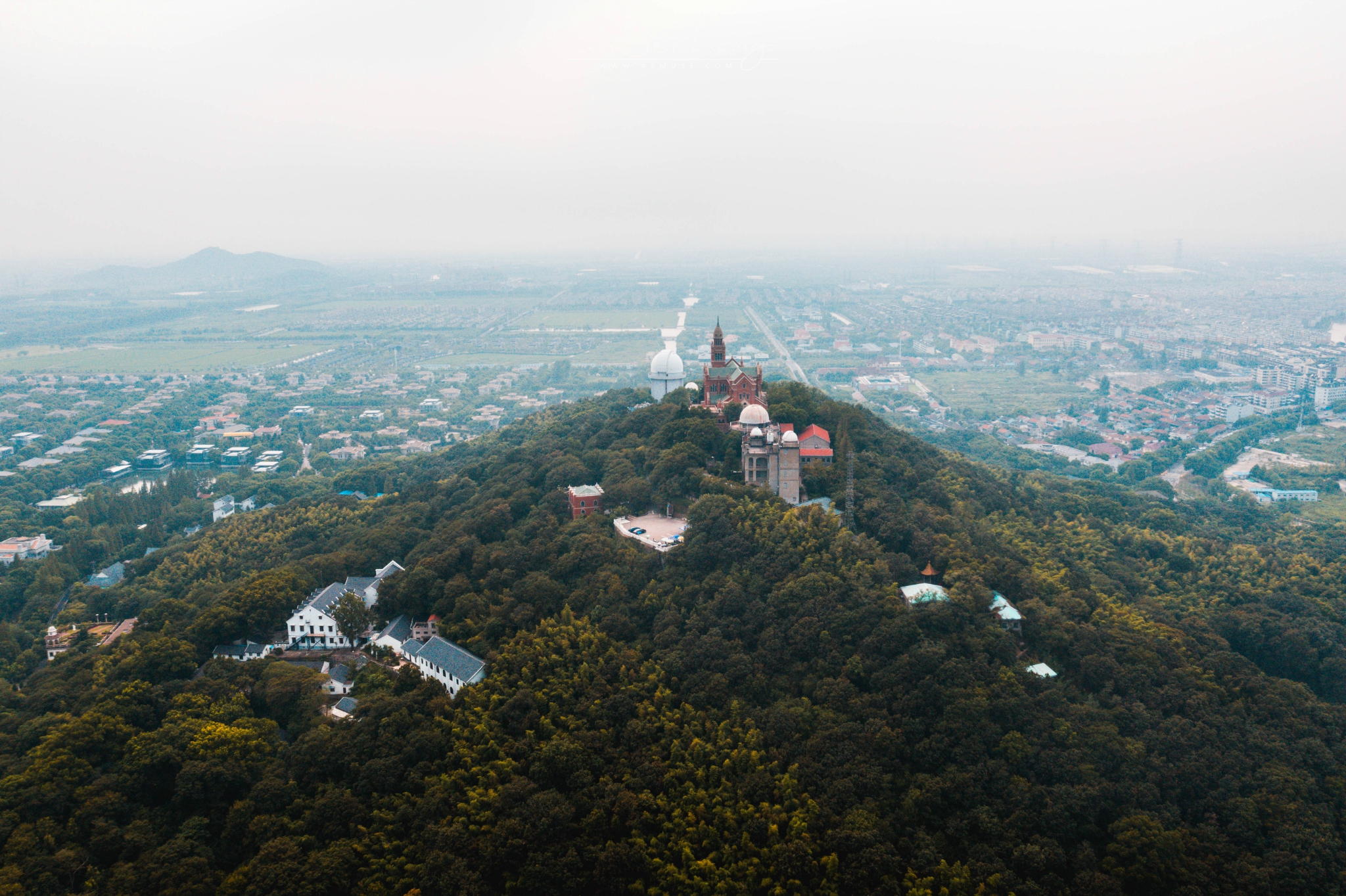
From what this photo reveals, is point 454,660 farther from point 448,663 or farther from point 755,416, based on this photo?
point 755,416

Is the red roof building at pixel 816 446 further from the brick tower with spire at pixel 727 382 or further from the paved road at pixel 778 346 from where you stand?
the paved road at pixel 778 346

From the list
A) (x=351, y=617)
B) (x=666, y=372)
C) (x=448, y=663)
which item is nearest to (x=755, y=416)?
(x=448, y=663)

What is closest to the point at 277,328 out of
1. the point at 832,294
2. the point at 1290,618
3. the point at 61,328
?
the point at 61,328

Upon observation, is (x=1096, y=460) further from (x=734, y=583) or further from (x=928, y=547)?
(x=734, y=583)

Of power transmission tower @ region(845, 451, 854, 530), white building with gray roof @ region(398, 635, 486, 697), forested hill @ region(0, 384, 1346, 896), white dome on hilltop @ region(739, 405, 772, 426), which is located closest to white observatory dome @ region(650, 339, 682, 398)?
white dome on hilltop @ region(739, 405, 772, 426)

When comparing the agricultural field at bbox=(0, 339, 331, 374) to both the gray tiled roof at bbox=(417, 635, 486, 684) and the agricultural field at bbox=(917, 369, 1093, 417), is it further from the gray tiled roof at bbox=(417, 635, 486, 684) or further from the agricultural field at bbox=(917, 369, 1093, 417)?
the gray tiled roof at bbox=(417, 635, 486, 684)

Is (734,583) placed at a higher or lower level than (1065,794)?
higher

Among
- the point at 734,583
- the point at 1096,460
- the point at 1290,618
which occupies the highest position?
the point at 734,583
